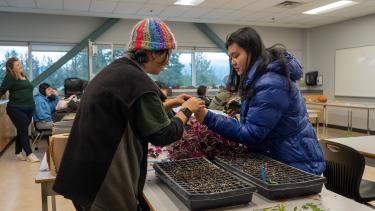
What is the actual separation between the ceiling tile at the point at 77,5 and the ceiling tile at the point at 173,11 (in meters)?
Answer: 1.46

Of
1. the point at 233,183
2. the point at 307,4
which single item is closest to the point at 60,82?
the point at 307,4

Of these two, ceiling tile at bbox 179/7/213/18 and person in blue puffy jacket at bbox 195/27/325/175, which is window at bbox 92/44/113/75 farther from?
person in blue puffy jacket at bbox 195/27/325/175

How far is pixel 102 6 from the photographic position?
611 centimetres

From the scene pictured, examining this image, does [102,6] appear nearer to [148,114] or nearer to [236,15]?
[236,15]

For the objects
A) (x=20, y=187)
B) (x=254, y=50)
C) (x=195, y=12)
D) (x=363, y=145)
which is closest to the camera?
(x=254, y=50)

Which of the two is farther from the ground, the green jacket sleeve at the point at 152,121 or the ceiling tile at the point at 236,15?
the ceiling tile at the point at 236,15

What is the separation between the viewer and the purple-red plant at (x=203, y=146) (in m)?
1.49

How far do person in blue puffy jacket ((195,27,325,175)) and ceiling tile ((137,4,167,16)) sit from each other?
5020mm

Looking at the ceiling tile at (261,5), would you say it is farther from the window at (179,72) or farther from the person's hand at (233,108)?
the person's hand at (233,108)

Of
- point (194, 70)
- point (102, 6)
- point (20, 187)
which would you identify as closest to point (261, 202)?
point (20, 187)

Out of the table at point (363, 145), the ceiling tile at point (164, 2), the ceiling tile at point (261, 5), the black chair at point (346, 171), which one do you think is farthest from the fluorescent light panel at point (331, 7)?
the black chair at point (346, 171)

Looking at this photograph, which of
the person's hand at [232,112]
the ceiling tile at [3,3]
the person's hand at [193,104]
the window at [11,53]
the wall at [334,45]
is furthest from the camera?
the wall at [334,45]

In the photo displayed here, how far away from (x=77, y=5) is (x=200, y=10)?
2.32 m

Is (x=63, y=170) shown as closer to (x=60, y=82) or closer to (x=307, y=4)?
(x=307, y=4)
